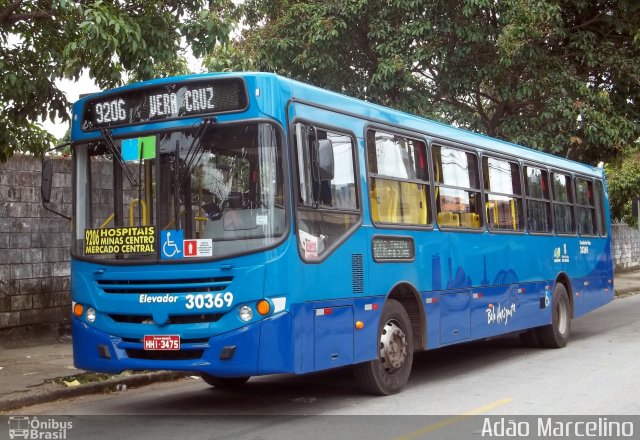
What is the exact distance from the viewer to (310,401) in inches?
340

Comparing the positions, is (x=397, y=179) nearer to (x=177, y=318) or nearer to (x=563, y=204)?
(x=177, y=318)

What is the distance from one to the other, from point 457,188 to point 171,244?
4.33 metres

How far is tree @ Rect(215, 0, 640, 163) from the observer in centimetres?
1673

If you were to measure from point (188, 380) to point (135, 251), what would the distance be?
341 cm

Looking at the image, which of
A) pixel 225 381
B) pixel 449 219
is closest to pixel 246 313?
pixel 225 381

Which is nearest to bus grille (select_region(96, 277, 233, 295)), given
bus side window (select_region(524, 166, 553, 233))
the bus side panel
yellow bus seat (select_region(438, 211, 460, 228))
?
the bus side panel

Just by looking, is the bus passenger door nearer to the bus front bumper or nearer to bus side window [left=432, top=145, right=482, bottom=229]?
bus side window [left=432, top=145, right=482, bottom=229]

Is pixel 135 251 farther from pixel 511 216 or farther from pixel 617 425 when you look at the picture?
pixel 511 216

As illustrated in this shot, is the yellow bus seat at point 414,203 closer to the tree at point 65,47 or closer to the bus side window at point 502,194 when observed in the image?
the bus side window at point 502,194

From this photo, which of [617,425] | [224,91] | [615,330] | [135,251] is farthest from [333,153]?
[615,330]

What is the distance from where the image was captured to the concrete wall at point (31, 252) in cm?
1205

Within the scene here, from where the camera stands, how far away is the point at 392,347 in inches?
349

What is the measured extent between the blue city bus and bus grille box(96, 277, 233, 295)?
1 cm

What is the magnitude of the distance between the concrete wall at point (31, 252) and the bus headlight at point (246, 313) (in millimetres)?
6014
